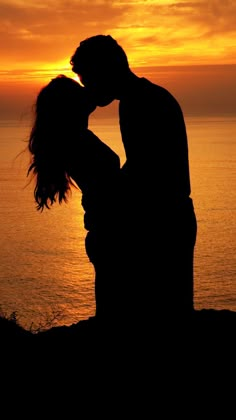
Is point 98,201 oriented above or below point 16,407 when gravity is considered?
above

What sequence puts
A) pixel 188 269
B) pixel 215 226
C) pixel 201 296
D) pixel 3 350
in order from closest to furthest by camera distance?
1. pixel 188 269
2. pixel 3 350
3. pixel 201 296
4. pixel 215 226

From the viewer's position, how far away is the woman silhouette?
16.1 ft

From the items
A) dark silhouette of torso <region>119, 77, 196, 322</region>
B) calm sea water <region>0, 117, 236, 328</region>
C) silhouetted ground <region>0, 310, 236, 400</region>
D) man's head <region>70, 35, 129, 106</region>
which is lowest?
calm sea water <region>0, 117, 236, 328</region>

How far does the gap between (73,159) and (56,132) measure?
226mm

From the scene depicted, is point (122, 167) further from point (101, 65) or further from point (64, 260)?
point (64, 260)

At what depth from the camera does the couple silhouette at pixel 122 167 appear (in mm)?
4844

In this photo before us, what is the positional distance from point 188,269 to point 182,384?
1.16 metres

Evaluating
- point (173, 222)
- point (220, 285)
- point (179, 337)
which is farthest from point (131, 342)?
point (220, 285)

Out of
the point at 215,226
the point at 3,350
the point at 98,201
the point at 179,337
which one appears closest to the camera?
the point at 98,201

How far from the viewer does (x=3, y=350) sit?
7.82 metres

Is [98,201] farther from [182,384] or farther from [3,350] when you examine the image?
[3,350]

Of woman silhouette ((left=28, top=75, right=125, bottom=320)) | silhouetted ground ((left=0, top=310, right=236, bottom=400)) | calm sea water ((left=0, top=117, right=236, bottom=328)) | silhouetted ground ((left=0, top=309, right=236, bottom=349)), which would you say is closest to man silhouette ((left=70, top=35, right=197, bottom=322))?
woman silhouette ((left=28, top=75, right=125, bottom=320))

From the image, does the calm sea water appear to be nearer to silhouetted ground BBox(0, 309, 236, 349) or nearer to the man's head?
silhouetted ground BBox(0, 309, 236, 349)

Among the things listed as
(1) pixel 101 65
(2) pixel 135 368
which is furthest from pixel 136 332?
(1) pixel 101 65
